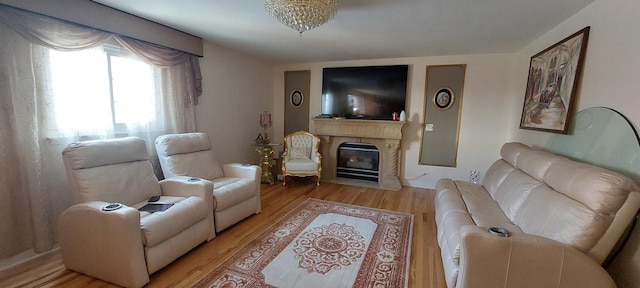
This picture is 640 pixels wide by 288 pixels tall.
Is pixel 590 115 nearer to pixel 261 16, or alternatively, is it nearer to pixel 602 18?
pixel 602 18

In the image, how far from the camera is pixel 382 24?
8.48 feet

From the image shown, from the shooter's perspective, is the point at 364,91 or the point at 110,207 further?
the point at 364,91

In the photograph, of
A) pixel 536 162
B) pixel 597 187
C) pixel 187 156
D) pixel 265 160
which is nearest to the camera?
pixel 597 187

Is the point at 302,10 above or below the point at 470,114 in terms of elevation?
above

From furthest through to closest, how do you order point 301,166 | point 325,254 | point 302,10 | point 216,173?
point 301,166
point 216,173
point 325,254
point 302,10

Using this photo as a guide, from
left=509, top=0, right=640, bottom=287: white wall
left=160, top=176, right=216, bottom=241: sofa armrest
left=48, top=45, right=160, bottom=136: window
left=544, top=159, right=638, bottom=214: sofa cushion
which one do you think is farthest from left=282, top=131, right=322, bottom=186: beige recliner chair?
left=509, top=0, right=640, bottom=287: white wall

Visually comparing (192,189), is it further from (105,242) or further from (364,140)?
(364,140)

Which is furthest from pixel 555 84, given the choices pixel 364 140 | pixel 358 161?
pixel 358 161

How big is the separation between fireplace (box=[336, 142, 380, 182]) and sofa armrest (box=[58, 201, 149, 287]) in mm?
3442

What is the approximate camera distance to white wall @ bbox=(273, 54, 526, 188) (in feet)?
12.4

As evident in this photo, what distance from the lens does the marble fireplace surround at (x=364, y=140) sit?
4.20 m

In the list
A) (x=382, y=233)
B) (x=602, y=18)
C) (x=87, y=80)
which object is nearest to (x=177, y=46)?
(x=87, y=80)

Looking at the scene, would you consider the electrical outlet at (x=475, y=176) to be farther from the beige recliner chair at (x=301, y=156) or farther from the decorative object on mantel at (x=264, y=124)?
the decorative object on mantel at (x=264, y=124)

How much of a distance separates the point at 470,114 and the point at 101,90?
4721mm
